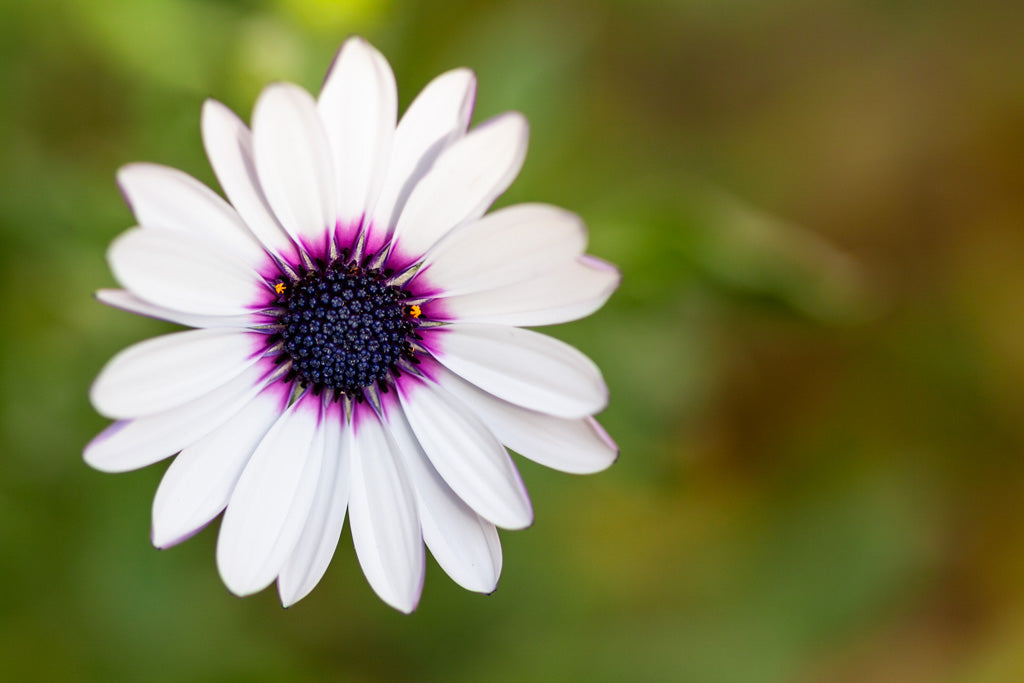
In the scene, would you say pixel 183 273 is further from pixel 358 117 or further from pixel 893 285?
pixel 893 285

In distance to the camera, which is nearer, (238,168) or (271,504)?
(238,168)

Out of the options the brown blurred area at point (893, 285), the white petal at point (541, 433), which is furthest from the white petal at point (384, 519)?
the brown blurred area at point (893, 285)

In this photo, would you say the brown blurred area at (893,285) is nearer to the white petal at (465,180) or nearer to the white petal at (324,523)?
the white petal at (324,523)

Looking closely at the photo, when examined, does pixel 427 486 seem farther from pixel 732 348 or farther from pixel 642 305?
pixel 732 348

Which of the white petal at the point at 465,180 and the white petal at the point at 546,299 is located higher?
the white petal at the point at 465,180

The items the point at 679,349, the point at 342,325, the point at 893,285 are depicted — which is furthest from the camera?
the point at 893,285

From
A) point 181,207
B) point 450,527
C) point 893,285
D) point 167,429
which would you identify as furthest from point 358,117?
point 893,285

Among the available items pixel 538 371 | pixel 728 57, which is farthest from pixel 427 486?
pixel 728 57
